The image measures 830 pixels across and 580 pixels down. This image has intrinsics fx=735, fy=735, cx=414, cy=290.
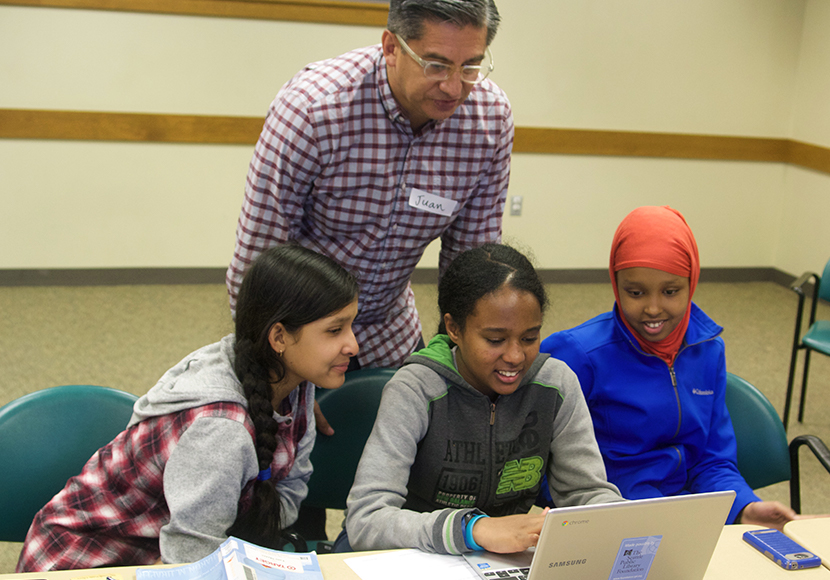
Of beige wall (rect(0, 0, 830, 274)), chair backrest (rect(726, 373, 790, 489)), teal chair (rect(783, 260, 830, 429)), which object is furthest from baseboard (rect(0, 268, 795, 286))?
chair backrest (rect(726, 373, 790, 489))

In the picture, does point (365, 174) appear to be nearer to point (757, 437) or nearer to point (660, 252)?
point (660, 252)

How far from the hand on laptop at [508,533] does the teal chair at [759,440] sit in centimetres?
83

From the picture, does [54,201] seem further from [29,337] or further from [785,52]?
[785,52]

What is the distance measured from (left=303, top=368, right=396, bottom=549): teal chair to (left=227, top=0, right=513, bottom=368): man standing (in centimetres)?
25

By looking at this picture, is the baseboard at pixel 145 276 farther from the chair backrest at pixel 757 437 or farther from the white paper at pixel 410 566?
the white paper at pixel 410 566

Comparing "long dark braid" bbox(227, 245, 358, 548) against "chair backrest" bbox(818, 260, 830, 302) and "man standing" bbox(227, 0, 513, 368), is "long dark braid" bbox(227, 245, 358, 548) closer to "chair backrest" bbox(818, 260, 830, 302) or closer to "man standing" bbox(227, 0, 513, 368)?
"man standing" bbox(227, 0, 513, 368)

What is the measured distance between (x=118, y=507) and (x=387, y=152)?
2.95 ft

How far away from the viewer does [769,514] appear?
1.38 meters

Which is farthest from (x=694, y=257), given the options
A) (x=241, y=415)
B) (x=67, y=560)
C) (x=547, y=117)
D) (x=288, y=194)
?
(x=547, y=117)

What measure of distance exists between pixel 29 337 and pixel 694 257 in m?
3.36

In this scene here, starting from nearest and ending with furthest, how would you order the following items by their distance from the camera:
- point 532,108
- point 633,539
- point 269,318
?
1. point 633,539
2. point 269,318
3. point 532,108

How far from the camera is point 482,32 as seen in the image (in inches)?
56.2

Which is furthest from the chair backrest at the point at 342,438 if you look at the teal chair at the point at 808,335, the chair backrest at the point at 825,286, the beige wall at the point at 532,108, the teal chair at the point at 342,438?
the beige wall at the point at 532,108

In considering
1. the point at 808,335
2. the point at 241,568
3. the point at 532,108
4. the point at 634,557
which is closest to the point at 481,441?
the point at 634,557
